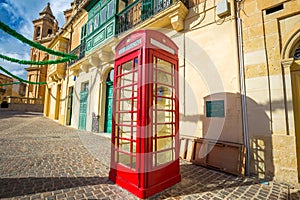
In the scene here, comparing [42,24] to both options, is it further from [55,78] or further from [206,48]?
[206,48]

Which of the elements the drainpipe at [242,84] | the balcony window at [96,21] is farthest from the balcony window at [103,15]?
the drainpipe at [242,84]

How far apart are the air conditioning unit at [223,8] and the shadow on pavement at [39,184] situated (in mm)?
4966

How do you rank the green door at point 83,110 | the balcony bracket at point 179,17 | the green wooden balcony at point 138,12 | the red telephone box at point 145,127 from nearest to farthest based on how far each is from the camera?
the red telephone box at point 145,127, the balcony bracket at point 179,17, the green wooden balcony at point 138,12, the green door at point 83,110

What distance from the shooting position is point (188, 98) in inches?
191

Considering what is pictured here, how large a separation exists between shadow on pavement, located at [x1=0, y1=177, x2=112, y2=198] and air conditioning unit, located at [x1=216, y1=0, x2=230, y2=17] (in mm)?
4966

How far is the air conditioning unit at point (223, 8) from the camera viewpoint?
160 inches

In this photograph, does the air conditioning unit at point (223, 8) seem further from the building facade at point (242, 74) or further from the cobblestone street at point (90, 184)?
the cobblestone street at point (90, 184)

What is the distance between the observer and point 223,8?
411cm

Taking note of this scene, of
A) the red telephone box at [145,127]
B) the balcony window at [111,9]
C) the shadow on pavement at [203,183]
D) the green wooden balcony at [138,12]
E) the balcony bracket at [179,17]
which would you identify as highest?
the balcony window at [111,9]

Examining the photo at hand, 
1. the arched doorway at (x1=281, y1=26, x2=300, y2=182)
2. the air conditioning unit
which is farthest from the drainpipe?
the arched doorway at (x1=281, y1=26, x2=300, y2=182)

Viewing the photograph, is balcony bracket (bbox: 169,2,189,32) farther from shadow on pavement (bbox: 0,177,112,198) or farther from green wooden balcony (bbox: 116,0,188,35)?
shadow on pavement (bbox: 0,177,112,198)

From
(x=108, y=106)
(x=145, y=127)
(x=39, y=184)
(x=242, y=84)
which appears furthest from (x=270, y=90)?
(x=108, y=106)

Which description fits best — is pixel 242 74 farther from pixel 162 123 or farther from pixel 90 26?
pixel 90 26

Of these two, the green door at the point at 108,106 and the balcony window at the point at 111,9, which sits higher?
the balcony window at the point at 111,9
